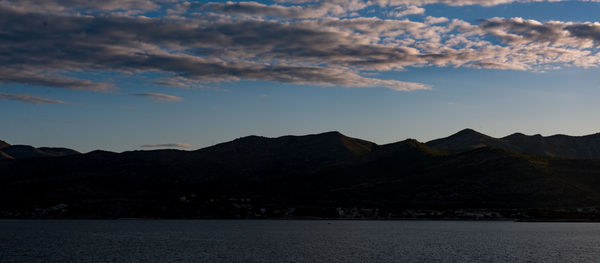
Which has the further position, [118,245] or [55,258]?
A: [118,245]

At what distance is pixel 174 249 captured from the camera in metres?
158

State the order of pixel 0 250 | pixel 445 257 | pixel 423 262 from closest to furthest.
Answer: pixel 423 262, pixel 445 257, pixel 0 250

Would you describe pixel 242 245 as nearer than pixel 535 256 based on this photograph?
No

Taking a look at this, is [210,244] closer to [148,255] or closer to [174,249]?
[174,249]

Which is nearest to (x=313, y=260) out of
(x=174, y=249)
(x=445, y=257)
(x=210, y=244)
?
(x=445, y=257)

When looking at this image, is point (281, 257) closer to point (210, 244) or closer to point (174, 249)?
point (174, 249)

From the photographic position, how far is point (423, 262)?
416 ft

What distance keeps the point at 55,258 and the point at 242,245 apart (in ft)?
180

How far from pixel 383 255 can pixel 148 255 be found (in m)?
52.4

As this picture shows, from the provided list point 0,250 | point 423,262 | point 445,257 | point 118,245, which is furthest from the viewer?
point 118,245

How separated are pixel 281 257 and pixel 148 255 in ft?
97.2

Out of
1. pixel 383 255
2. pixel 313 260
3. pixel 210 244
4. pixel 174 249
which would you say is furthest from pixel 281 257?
pixel 210 244

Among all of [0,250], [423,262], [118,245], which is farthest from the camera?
[118,245]

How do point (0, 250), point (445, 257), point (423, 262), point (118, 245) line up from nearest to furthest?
point (423, 262), point (445, 257), point (0, 250), point (118, 245)
